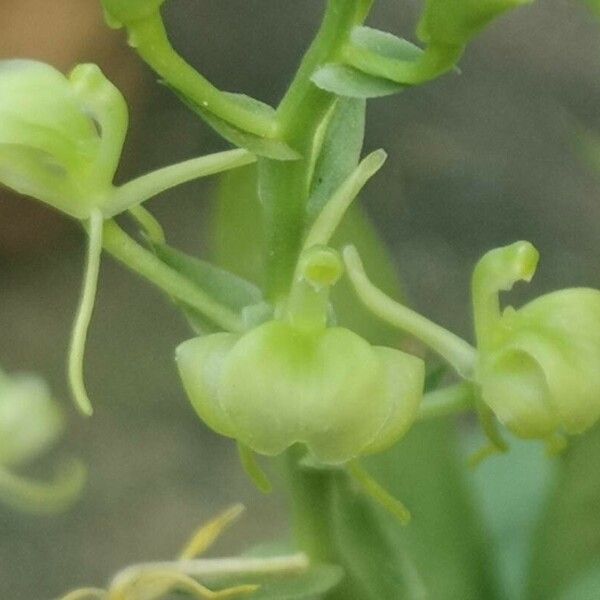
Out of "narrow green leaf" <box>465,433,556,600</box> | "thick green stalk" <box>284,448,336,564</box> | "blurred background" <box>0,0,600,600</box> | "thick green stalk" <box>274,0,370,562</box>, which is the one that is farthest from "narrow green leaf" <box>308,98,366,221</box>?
"blurred background" <box>0,0,600,600</box>

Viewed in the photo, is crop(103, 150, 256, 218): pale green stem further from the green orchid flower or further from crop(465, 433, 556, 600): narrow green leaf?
crop(465, 433, 556, 600): narrow green leaf

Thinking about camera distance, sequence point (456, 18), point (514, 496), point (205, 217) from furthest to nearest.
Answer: point (205, 217)
point (514, 496)
point (456, 18)

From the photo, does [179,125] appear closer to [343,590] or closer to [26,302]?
[26,302]

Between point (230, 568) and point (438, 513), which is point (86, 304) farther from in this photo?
point (438, 513)

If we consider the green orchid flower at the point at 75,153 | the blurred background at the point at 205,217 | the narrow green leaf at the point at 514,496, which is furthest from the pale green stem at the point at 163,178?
the blurred background at the point at 205,217

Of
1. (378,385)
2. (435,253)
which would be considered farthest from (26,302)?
(378,385)

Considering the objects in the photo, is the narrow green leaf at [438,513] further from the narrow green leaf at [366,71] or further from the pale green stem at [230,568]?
the narrow green leaf at [366,71]

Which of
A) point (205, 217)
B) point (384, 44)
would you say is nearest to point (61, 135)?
point (384, 44)
